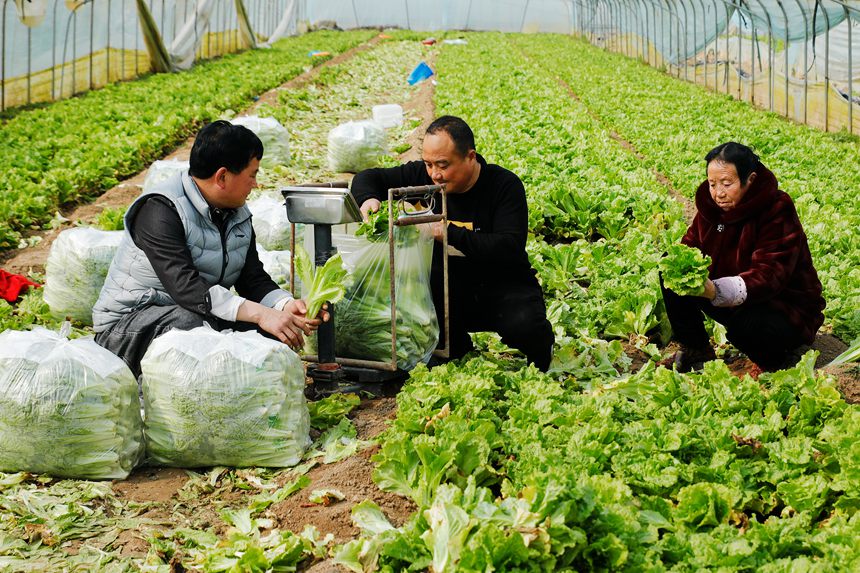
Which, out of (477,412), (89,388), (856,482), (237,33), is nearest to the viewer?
(856,482)

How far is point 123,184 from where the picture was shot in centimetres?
1077

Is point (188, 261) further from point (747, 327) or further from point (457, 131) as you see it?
point (747, 327)

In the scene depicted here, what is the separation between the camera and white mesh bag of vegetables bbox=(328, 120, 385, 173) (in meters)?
11.6

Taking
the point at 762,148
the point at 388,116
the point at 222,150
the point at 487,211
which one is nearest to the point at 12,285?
the point at 222,150

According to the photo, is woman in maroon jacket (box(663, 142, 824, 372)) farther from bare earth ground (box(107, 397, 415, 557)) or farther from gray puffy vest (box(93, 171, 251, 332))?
gray puffy vest (box(93, 171, 251, 332))

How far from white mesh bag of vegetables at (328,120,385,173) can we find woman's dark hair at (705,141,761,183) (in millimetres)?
6978

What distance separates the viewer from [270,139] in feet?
36.6

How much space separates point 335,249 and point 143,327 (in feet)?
3.62

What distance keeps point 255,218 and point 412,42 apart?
33.4 metres

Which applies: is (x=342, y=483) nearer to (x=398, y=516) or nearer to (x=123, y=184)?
(x=398, y=516)

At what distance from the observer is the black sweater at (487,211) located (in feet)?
17.0

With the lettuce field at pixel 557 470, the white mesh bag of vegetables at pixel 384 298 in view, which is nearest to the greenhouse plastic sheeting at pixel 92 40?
the lettuce field at pixel 557 470

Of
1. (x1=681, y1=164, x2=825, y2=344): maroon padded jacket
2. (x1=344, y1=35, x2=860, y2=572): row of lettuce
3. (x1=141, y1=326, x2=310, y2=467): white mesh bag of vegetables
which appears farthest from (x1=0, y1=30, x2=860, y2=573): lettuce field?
(x1=681, y1=164, x2=825, y2=344): maroon padded jacket

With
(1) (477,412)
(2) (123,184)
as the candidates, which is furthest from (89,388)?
(2) (123,184)
